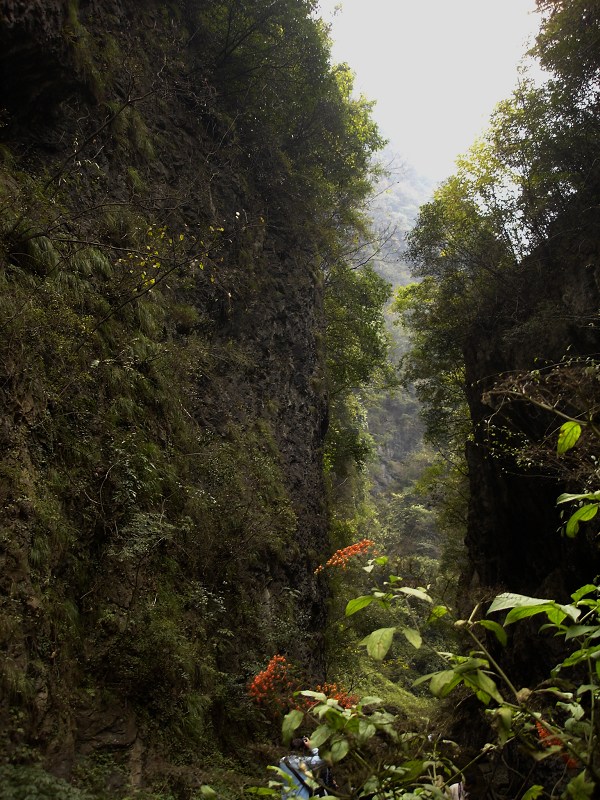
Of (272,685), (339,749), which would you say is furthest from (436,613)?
(272,685)

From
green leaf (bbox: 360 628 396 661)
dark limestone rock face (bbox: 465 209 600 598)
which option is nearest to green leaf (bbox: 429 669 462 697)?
green leaf (bbox: 360 628 396 661)

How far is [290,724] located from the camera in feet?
4.49

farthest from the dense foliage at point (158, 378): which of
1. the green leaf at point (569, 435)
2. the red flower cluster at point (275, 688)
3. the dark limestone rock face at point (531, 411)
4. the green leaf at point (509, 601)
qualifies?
the dark limestone rock face at point (531, 411)

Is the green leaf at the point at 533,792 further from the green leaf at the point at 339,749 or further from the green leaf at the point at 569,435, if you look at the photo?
the green leaf at the point at 569,435

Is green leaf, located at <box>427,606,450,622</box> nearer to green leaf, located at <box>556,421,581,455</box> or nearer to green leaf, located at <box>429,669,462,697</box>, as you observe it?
green leaf, located at <box>429,669,462,697</box>

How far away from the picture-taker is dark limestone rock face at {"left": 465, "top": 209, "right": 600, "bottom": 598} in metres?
10.5

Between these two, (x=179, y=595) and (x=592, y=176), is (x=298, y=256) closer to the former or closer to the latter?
(x=592, y=176)

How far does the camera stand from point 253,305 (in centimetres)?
1269

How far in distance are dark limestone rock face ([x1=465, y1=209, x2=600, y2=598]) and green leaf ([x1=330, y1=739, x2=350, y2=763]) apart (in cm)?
845

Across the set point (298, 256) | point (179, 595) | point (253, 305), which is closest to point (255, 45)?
point (298, 256)

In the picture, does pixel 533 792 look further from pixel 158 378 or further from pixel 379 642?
pixel 158 378

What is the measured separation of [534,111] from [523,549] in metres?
10.3

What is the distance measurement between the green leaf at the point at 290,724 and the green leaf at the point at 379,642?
10.7 inches

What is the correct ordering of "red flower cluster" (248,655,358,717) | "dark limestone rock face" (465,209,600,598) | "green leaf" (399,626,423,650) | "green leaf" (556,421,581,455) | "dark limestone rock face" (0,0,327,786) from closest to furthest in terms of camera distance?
1. "green leaf" (399,626,423,650)
2. "green leaf" (556,421,581,455)
3. "dark limestone rock face" (0,0,327,786)
4. "red flower cluster" (248,655,358,717)
5. "dark limestone rock face" (465,209,600,598)
